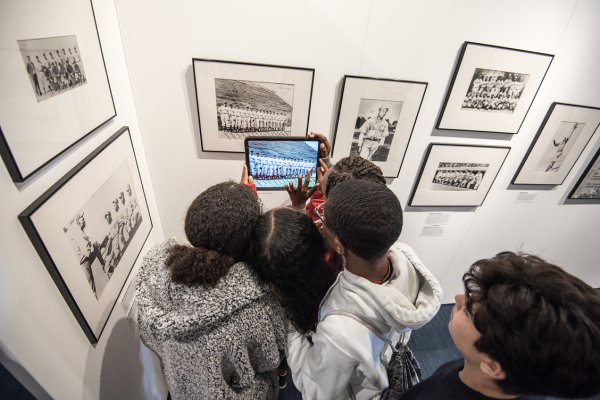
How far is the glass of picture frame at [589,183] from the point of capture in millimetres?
1708

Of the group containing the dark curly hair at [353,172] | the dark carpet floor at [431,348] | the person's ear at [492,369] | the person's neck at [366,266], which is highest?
the dark curly hair at [353,172]

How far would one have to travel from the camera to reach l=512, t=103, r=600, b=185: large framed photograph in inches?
57.5

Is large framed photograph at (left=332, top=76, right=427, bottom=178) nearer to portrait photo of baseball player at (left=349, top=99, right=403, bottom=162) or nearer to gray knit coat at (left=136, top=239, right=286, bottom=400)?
portrait photo of baseball player at (left=349, top=99, right=403, bottom=162)

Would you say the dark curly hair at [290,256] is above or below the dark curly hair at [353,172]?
below

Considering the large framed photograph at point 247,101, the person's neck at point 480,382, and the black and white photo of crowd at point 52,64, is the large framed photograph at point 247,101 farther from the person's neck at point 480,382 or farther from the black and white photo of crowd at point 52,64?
the person's neck at point 480,382

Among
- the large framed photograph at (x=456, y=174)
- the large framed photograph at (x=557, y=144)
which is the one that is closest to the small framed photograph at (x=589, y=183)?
the large framed photograph at (x=557, y=144)

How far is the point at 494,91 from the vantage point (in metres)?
1.33

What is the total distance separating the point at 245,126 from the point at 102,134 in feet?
1.94

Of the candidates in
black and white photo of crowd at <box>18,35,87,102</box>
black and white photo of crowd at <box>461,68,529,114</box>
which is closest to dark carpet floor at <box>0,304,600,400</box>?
black and white photo of crowd at <box>461,68,529,114</box>

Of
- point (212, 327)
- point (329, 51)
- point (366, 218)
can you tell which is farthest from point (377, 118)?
point (212, 327)

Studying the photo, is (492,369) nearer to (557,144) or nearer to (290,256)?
→ (290,256)

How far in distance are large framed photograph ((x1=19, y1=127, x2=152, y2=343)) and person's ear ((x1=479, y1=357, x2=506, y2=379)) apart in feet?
3.39

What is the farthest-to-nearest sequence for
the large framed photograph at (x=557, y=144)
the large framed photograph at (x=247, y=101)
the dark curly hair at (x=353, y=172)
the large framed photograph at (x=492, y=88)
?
the large framed photograph at (x=557, y=144) → the large framed photograph at (x=492, y=88) → the large framed photograph at (x=247, y=101) → the dark curly hair at (x=353, y=172)

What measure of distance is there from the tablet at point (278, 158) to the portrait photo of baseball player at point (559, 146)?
5.10 ft
